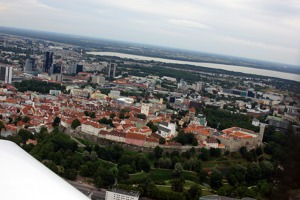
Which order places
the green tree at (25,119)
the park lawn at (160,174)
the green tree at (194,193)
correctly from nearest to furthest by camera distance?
the green tree at (194,193) < the park lawn at (160,174) < the green tree at (25,119)

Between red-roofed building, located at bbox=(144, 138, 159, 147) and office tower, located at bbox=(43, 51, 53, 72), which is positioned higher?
office tower, located at bbox=(43, 51, 53, 72)

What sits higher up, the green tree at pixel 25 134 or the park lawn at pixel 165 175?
the green tree at pixel 25 134

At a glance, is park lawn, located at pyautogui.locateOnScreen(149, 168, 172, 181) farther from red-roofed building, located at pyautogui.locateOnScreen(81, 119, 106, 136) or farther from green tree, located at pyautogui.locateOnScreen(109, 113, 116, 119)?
green tree, located at pyautogui.locateOnScreen(109, 113, 116, 119)

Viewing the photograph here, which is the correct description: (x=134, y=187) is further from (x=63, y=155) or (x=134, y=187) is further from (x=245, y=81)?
(x=245, y=81)

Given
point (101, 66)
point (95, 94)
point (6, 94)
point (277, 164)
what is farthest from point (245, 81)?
point (277, 164)

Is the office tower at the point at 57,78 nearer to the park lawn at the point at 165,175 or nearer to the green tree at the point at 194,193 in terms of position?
the park lawn at the point at 165,175

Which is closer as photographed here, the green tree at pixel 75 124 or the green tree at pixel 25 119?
the green tree at pixel 25 119

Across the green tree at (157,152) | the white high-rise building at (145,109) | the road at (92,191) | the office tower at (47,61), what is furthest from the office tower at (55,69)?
the road at (92,191)

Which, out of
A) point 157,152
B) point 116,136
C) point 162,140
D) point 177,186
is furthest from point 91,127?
point 177,186

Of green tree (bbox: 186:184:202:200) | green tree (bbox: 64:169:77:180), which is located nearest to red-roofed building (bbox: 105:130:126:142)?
green tree (bbox: 64:169:77:180)

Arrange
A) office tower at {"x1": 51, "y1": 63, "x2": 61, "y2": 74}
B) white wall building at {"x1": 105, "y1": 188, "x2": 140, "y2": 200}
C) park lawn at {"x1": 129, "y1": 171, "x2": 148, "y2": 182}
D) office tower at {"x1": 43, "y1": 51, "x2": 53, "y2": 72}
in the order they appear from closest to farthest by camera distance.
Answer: white wall building at {"x1": 105, "y1": 188, "x2": 140, "y2": 200} → park lawn at {"x1": 129, "y1": 171, "x2": 148, "y2": 182} → office tower at {"x1": 51, "y1": 63, "x2": 61, "y2": 74} → office tower at {"x1": 43, "y1": 51, "x2": 53, "y2": 72}

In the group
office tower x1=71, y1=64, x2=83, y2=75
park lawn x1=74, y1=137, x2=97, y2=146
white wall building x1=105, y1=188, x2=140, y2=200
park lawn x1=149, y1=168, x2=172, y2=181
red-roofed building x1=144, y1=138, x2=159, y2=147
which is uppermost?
office tower x1=71, y1=64, x2=83, y2=75
